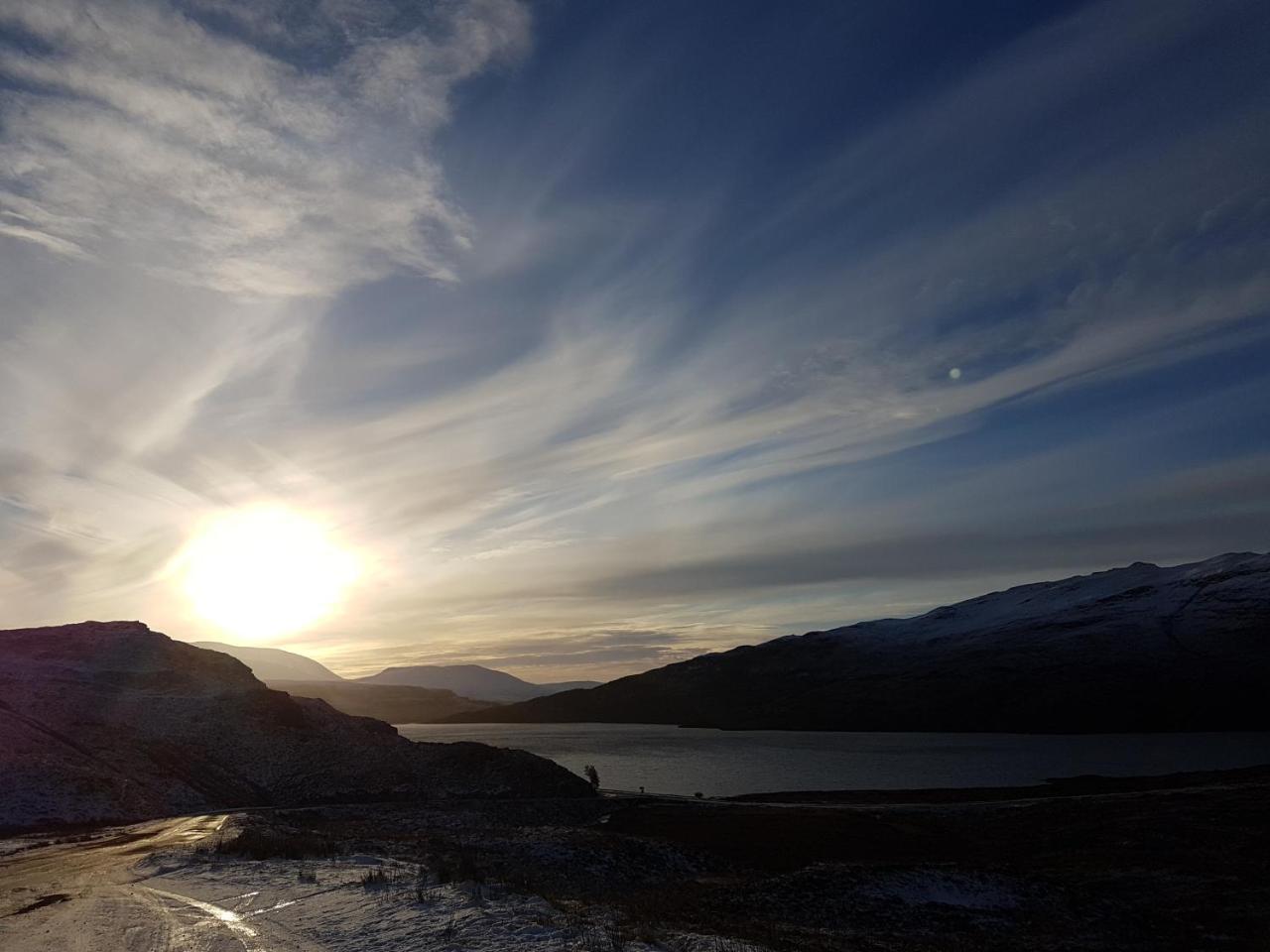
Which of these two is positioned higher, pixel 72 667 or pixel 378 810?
pixel 72 667

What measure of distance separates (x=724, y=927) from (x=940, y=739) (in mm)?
174647

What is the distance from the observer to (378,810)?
62.3 m

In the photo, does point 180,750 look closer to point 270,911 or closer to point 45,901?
point 45,901

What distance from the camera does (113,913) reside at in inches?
A: 916

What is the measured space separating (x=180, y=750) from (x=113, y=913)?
192 ft

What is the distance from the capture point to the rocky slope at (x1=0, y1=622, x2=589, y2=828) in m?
60.3

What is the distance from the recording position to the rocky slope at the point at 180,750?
60.3m

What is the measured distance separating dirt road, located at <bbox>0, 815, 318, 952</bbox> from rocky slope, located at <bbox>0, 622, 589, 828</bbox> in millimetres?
25622

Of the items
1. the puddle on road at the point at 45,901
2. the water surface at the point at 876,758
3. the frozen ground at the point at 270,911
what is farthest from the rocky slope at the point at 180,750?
the puddle on road at the point at 45,901

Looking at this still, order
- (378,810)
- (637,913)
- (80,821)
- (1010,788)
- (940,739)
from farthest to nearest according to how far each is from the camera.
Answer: (940,739) < (1010,788) < (378,810) < (80,821) < (637,913)

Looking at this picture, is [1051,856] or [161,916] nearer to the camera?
[161,916]

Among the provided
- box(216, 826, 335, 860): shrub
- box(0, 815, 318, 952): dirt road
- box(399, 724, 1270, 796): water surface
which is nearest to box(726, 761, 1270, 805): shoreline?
box(399, 724, 1270, 796): water surface

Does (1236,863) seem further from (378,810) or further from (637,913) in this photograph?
(378,810)

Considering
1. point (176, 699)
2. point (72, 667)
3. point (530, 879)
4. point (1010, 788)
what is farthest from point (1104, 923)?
point (72, 667)
